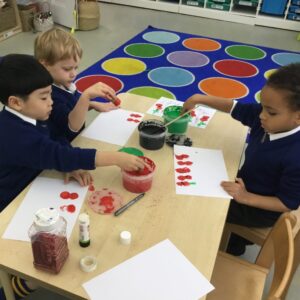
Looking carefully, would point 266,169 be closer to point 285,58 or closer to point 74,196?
point 74,196

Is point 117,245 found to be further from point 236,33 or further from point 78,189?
point 236,33

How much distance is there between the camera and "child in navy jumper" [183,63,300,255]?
119cm

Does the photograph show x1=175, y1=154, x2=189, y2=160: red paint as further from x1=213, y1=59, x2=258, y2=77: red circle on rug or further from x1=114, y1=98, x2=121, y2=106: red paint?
x1=213, y1=59, x2=258, y2=77: red circle on rug

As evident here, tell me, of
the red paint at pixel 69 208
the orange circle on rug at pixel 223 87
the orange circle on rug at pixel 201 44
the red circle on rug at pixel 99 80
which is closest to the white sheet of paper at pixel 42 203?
the red paint at pixel 69 208

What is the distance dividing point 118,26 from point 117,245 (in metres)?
3.89

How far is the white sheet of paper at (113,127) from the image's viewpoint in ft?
4.62

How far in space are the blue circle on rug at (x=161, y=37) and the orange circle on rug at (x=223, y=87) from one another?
0.99 metres

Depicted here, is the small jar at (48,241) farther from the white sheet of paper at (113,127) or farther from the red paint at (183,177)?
the white sheet of paper at (113,127)

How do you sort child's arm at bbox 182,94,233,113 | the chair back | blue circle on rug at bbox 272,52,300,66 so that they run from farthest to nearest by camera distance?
blue circle on rug at bbox 272,52,300,66 < child's arm at bbox 182,94,233,113 < the chair back

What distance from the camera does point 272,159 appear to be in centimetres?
130

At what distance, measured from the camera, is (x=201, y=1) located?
4824mm

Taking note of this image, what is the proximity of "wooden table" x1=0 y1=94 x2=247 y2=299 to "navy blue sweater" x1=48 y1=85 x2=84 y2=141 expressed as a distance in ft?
1.09

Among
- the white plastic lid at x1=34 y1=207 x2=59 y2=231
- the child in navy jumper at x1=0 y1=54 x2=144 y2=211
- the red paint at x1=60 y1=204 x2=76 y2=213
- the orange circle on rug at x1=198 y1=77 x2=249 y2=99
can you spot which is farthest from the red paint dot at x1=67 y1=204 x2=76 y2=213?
the orange circle on rug at x1=198 y1=77 x2=249 y2=99

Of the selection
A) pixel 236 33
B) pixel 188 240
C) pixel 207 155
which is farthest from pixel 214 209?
pixel 236 33
